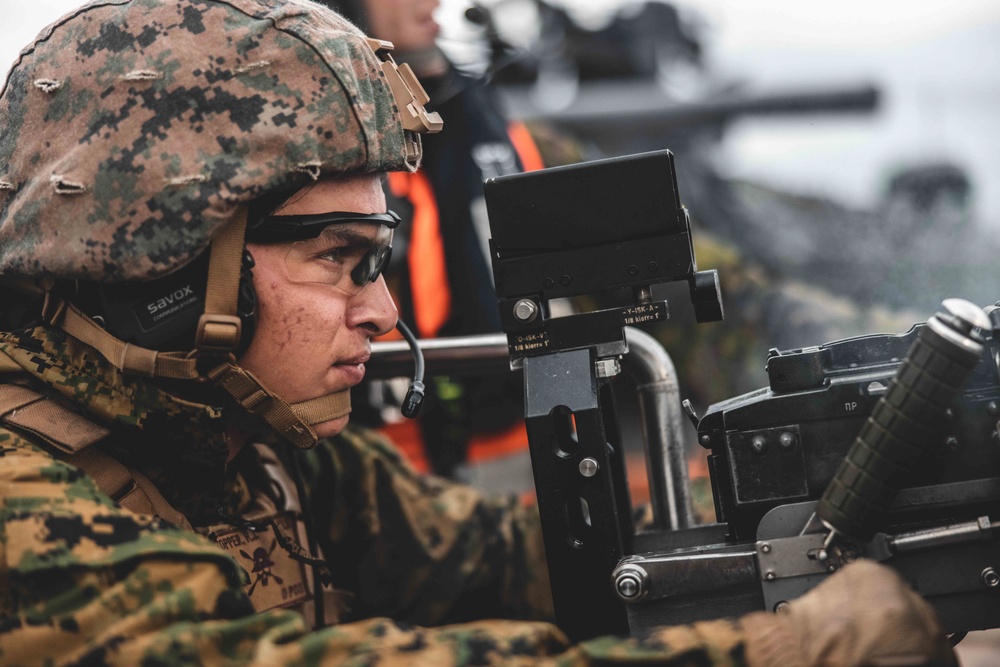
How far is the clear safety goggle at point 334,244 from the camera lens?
1.98 metres

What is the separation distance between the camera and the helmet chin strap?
189 cm

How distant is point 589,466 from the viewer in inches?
70.9

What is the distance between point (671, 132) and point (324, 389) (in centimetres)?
983

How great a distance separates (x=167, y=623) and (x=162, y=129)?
2.99 feet

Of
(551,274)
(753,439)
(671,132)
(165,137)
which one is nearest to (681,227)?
(551,274)

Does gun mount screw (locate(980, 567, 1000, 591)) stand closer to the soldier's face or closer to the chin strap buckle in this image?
the soldier's face

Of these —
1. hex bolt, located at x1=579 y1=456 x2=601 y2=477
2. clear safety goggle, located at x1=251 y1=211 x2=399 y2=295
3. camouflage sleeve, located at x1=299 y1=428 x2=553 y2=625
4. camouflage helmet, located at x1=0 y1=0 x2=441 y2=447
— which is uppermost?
camouflage helmet, located at x1=0 y1=0 x2=441 y2=447

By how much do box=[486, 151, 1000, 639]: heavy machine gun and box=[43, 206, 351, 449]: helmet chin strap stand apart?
1.57 feet

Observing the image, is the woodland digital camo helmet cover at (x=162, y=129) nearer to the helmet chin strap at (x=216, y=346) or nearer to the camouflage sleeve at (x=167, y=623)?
the helmet chin strap at (x=216, y=346)

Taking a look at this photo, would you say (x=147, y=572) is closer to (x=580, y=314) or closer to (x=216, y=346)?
(x=216, y=346)

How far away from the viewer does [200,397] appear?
6.59 feet

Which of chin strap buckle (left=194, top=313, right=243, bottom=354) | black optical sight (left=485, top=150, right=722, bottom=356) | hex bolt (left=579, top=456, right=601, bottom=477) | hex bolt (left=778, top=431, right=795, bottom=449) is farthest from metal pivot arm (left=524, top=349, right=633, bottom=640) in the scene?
chin strap buckle (left=194, top=313, right=243, bottom=354)

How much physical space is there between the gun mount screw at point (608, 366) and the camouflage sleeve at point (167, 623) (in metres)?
0.56

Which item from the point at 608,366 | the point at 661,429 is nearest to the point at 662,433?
the point at 661,429
